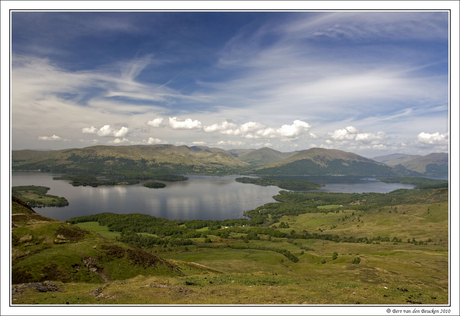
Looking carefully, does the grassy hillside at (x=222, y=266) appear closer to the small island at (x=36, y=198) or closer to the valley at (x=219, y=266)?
the valley at (x=219, y=266)

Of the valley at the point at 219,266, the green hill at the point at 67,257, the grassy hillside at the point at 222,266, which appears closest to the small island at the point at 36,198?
the valley at the point at 219,266

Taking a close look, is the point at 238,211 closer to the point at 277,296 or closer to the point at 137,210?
the point at 137,210

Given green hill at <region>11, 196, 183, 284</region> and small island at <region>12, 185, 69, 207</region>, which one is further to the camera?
small island at <region>12, 185, 69, 207</region>

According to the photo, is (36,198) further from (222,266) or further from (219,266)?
Answer: (222,266)

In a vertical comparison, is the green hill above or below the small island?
above

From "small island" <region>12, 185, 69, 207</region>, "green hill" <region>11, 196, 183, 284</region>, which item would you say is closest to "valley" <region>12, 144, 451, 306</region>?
"green hill" <region>11, 196, 183, 284</region>

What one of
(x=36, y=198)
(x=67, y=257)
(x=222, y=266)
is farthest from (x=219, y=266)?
(x=36, y=198)

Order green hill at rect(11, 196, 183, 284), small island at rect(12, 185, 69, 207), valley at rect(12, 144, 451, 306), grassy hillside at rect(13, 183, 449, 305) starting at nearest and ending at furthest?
valley at rect(12, 144, 451, 306)
grassy hillside at rect(13, 183, 449, 305)
green hill at rect(11, 196, 183, 284)
small island at rect(12, 185, 69, 207)

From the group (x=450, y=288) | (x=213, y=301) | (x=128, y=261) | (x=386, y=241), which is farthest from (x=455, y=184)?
(x=386, y=241)

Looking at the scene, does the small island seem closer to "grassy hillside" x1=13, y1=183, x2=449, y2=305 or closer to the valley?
the valley

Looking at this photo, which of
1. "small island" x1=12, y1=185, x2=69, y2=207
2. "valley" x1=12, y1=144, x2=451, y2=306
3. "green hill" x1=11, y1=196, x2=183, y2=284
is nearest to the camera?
"valley" x1=12, y1=144, x2=451, y2=306
